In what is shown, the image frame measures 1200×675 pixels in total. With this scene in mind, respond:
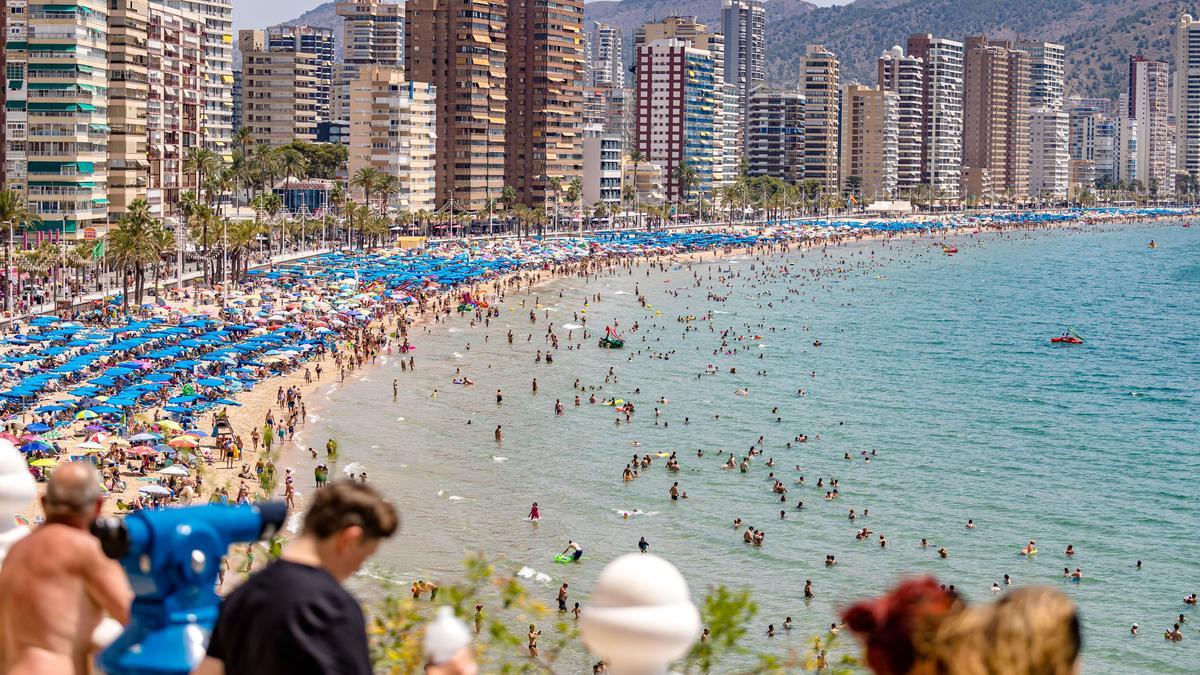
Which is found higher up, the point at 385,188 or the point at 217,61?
the point at 217,61

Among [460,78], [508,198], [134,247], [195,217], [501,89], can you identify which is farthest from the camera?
[501,89]

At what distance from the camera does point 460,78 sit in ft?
566

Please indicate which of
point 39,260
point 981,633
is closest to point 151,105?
point 39,260

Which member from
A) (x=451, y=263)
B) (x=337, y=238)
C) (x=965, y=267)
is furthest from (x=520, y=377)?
(x=965, y=267)

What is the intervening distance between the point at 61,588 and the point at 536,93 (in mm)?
177744

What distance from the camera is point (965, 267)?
167m

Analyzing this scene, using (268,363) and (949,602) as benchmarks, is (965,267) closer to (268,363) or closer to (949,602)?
(268,363)

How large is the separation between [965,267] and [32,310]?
114488 mm

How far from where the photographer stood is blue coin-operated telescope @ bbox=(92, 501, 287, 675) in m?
5.43

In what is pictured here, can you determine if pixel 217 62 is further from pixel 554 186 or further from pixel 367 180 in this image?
pixel 554 186

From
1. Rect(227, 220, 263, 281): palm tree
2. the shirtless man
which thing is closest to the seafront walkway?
Rect(227, 220, 263, 281): palm tree

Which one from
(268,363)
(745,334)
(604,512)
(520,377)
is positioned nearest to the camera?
(604,512)

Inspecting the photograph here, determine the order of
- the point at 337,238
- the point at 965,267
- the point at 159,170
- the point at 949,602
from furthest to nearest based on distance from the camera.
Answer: the point at 965,267 < the point at 337,238 < the point at 159,170 < the point at 949,602

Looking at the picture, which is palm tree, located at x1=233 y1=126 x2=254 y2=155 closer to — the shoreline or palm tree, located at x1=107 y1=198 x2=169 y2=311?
the shoreline
